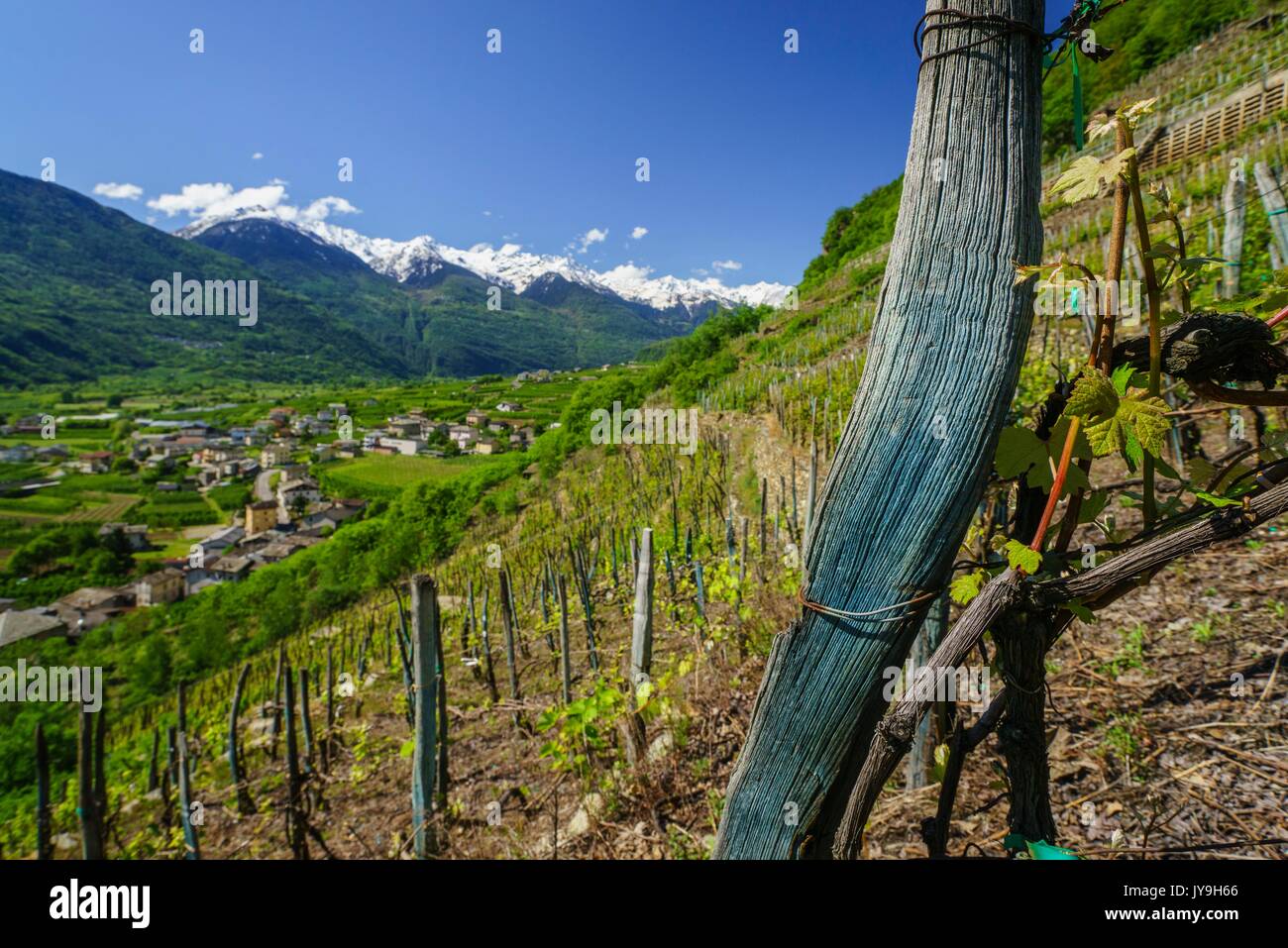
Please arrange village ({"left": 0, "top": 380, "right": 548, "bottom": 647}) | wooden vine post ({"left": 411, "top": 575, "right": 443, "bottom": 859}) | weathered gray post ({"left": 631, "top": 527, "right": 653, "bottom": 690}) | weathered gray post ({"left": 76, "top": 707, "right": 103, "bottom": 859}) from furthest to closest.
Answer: village ({"left": 0, "top": 380, "right": 548, "bottom": 647})
weathered gray post ({"left": 631, "top": 527, "right": 653, "bottom": 690})
weathered gray post ({"left": 76, "top": 707, "right": 103, "bottom": 859})
wooden vine post ({"left": 411, "top": 575, "right": 443, "bottom": 859})

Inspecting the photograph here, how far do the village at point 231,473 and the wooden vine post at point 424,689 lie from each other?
4755 centimetres

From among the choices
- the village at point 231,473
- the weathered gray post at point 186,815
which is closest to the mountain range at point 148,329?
the village at point 231,473

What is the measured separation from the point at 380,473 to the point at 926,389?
7210 centimetres

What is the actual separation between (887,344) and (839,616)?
1.82ft

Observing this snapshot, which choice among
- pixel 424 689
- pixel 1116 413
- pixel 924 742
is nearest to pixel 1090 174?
pixel 1116 413

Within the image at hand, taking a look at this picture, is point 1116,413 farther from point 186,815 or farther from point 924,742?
point 186,815

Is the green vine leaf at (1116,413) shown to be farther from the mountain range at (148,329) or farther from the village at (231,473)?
the mountain range at (148,329)

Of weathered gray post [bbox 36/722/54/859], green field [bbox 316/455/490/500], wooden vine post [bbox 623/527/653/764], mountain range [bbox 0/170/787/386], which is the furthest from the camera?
mountain range [bbox 0/170/787/386]

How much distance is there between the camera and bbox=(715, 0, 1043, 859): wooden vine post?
96 cm

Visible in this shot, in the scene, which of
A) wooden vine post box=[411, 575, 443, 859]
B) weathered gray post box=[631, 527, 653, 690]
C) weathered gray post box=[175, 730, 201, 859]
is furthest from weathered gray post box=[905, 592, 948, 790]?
weathered gray post box=[175, 730, 201, 859]

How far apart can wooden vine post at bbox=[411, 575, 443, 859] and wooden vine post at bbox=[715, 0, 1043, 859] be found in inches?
122

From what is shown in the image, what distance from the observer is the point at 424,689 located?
3682 mm

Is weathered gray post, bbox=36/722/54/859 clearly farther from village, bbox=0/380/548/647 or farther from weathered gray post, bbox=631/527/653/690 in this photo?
village, bbox=0/380/548/647
